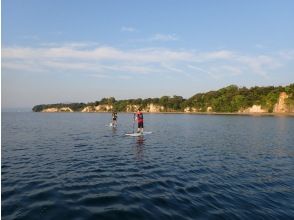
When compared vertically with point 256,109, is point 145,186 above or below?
below

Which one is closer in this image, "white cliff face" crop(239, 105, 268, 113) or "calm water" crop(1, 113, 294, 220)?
"calm water" crop(1, 113, 294, 220)

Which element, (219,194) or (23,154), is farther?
(23,154)

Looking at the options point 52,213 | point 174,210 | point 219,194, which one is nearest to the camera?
point 52,213

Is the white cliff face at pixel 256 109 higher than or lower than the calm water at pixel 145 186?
higher

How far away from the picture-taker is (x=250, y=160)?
947 inches

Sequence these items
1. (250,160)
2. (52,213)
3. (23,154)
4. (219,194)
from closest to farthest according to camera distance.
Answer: (52,213) < (219,194) < (250,160) < (23,154)

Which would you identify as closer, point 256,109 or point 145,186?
point 145,186

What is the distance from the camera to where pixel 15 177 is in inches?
661

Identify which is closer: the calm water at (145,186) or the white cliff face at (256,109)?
the calm water at (145,186)

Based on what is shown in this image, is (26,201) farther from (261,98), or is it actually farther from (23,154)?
(261,98)

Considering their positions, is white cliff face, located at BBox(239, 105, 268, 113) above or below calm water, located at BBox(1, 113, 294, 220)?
above

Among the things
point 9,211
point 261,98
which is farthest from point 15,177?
point 261,98

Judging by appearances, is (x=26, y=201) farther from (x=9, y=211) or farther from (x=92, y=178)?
(x=92, y=178)

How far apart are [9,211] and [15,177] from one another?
590 centimetres
